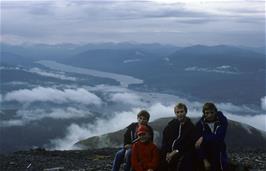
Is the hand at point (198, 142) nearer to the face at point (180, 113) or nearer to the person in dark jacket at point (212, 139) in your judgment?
the person in dark jacket at point (212, 139)

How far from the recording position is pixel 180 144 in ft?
42.1

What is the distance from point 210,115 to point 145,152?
1948 mm

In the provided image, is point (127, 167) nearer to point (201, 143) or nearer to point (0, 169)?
point (201, 143)

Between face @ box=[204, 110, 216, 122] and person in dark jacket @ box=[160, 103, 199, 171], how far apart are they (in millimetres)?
482

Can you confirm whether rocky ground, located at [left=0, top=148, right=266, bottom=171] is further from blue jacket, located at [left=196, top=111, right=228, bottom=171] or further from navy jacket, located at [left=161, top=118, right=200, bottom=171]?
navy jacket, located at [left=161, top=118, right=200, bottom=171]

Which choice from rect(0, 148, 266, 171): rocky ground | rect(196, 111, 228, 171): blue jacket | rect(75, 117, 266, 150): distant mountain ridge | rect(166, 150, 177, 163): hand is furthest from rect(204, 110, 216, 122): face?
rect(75, 117, 266, 150): distant mountain ridge

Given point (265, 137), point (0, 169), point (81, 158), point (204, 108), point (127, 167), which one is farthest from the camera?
point (265, 137)

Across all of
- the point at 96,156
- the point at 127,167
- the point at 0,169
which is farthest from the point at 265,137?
the point at 127,167

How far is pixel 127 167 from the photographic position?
14.3 m

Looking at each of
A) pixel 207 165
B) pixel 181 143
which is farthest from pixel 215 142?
pixel 181 143

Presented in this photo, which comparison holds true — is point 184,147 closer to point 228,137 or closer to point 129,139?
point 129,139

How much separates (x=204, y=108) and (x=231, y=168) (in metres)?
1.89

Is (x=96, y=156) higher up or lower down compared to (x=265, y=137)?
higher up

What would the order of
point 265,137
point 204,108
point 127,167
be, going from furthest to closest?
1. point 265,137
2. point 127,167
3. point 204,108
